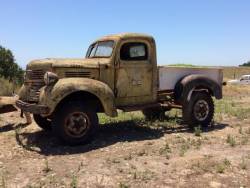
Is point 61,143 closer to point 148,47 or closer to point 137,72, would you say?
point 137,72

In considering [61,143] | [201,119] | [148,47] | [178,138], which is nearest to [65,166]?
[61,143]

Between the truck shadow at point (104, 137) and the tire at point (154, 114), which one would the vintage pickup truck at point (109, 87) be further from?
the tire at point (154, 114)

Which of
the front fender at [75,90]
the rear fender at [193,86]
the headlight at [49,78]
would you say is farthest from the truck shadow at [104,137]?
the headlight at [49,78]

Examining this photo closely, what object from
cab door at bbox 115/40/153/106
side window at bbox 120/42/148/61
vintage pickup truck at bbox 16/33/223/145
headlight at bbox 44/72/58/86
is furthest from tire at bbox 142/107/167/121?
headlight at bbox 44/72/58/86

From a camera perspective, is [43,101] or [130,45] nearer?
[43,101]

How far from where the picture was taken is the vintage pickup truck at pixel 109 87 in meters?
8.16

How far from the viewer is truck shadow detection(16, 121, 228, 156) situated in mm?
8188

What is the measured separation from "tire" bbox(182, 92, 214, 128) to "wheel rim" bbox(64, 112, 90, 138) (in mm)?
2751

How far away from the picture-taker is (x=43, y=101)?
8062mm

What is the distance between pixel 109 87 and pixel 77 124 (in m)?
1.12

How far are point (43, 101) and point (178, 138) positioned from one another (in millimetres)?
2871

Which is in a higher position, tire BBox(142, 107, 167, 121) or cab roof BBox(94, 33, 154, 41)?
cab roof BBox(94, 33, 154, 41)

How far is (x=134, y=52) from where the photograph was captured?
31.2 ft

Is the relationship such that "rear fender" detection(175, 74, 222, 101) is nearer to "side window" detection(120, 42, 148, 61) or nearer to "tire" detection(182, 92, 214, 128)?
"tire" detection(182, 92, 214, 128)
